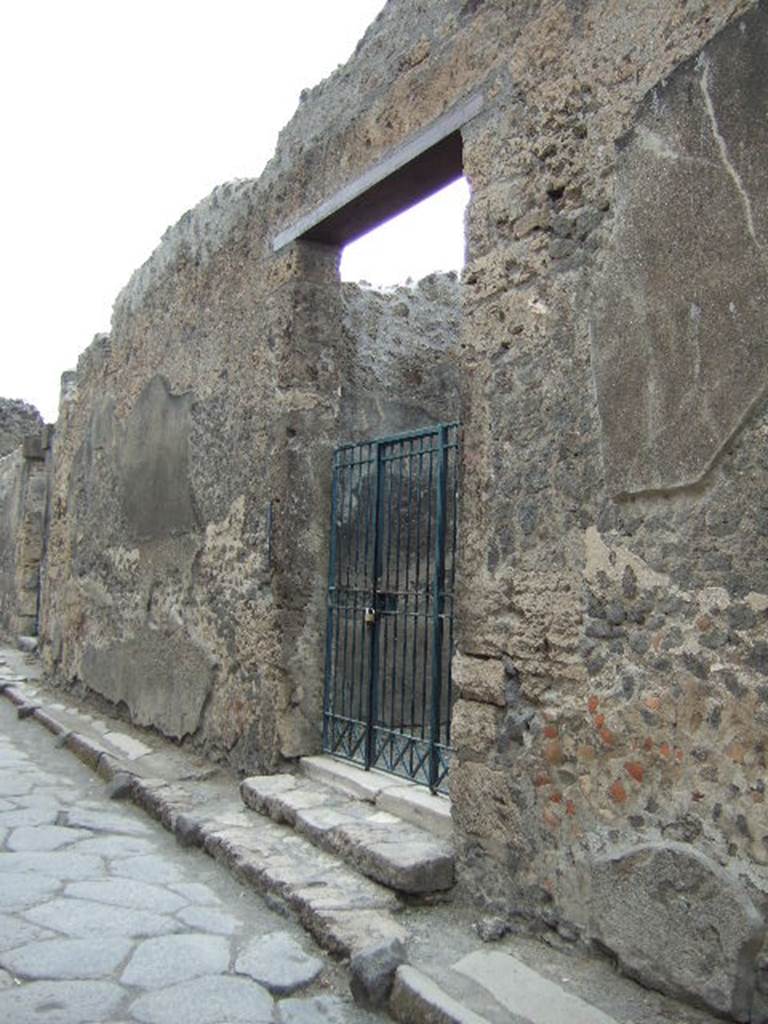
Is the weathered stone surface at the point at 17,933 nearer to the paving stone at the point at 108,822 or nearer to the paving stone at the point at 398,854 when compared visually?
the paving stone at the point at 398,854

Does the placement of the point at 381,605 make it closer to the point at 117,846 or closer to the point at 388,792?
the point at 388,792

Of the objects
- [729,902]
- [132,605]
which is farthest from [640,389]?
[132,605]

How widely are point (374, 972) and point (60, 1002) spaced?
0.80 m

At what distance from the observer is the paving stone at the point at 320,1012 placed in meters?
2.59

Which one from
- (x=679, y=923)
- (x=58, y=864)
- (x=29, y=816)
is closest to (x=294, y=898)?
(x=58, y=864)

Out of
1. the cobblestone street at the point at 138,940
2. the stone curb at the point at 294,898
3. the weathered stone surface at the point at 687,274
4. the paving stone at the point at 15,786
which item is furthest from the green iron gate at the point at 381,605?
the paving stone at the point at 15,786

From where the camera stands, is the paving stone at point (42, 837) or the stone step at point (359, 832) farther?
the paving stone at point (42, 837)

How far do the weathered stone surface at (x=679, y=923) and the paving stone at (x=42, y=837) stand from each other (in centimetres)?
234

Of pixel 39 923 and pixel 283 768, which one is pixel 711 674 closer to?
pixel 39 923

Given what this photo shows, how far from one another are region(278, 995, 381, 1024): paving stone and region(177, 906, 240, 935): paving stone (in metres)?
0.53

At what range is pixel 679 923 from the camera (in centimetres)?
244

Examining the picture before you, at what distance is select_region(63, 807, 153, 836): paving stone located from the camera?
14.3ft

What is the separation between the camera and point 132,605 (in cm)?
660

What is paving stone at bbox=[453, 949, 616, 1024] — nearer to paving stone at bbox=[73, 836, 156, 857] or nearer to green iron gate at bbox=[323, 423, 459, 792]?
green iron gate at bbox=[323, 423, 459, 792]
